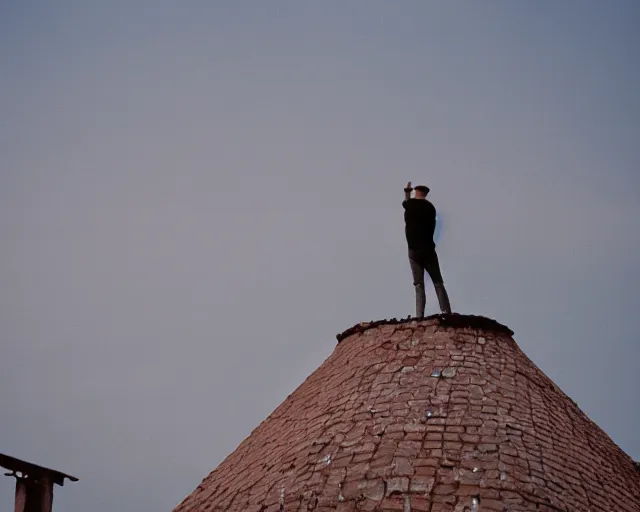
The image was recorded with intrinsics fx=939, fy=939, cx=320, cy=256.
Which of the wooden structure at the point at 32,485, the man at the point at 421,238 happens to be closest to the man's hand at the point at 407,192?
the man at the point at 421,238

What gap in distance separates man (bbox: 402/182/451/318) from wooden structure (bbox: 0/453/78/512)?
216 inches

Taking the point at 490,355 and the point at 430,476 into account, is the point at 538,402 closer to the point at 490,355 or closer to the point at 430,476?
the point at 490,355

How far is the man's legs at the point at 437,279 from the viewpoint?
12709 mm

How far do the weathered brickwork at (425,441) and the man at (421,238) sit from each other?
1.34m

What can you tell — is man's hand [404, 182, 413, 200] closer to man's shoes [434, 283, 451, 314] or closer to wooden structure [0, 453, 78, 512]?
man's shoes [434, 283, 451, 314]

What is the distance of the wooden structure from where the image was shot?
12.0 m

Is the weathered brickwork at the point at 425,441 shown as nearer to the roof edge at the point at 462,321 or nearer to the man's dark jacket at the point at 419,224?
the roof edge at the point at 462,321

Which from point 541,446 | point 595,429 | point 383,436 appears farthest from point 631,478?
point 383,436

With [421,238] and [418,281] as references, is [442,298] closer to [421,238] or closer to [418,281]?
[418,281]

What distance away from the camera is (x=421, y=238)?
43.0 feet

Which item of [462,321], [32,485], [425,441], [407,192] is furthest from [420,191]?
[32,485]

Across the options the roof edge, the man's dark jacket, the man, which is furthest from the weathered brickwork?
the man's dark jacket

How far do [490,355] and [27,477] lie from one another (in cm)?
608

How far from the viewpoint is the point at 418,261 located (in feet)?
42.8
